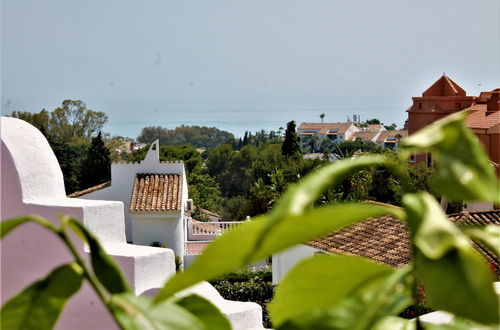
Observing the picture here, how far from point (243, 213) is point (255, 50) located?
6497cm

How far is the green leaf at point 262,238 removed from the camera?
1.28 ft

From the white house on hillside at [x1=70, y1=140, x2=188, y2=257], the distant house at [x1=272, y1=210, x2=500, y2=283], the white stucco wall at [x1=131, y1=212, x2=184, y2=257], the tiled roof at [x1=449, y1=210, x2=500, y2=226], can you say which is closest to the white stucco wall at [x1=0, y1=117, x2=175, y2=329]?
the distant house at [x1=272, y1=210, x2=500, y2=283]

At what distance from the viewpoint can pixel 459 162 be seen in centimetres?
39

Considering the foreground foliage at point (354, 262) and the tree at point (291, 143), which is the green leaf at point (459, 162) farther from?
the tree at point (291, 143)

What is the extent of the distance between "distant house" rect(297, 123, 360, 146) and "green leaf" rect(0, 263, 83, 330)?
91.6 metres

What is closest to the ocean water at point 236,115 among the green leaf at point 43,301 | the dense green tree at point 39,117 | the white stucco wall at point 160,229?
the dense green tree at point 39,117

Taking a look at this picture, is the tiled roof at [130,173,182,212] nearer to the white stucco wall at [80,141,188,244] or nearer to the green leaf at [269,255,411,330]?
the white stucco wall at [80,141,188,244]

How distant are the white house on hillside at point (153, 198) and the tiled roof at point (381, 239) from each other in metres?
8.79

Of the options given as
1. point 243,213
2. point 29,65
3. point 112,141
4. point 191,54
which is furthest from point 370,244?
point 191,54

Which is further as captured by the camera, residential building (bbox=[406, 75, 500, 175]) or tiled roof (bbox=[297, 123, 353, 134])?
tiled roof (bbox=[297, 123, 353, 134])

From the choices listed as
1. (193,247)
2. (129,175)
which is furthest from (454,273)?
(129,175)

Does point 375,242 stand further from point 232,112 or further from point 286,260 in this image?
point 232,112

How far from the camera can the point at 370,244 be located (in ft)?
38.2

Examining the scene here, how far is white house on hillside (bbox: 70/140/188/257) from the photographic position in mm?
→ 21031
